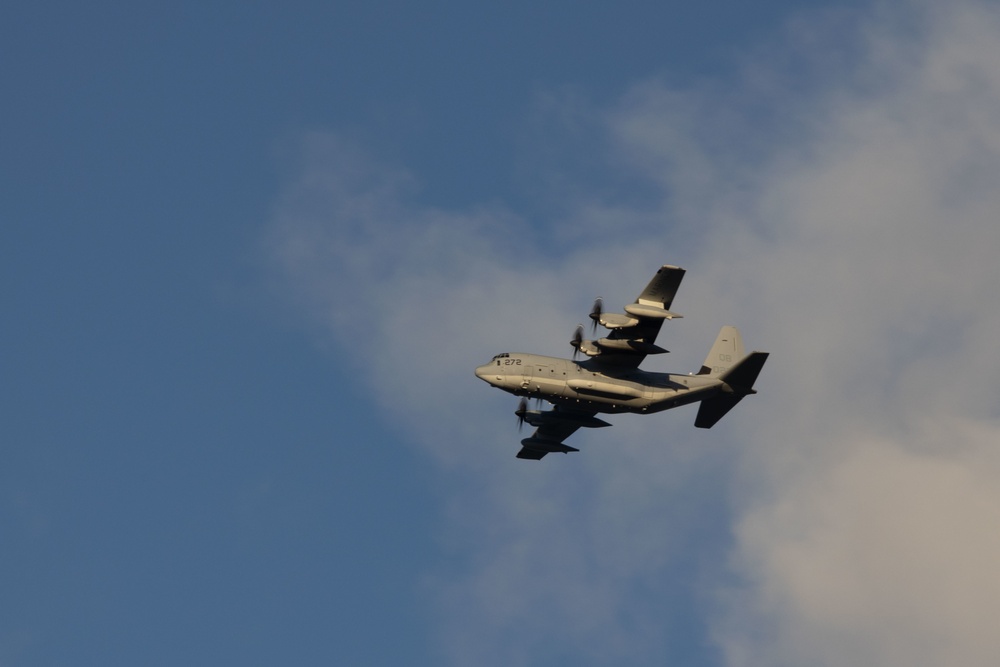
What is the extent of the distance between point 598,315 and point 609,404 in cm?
596

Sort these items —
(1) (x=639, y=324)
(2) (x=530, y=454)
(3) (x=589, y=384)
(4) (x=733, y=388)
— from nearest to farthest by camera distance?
(1) (x=639, y=324) < (3) (x=589, y=384) < (4) (x=733, y=388) < (2) (x=530, y=454)

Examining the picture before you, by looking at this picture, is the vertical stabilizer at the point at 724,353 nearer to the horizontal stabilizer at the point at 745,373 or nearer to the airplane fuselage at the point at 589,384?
the horizontal stabilizer at the point at 745,373

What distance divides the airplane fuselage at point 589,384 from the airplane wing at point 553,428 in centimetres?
495

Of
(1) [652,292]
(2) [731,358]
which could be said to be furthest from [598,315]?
(2) [731,358]

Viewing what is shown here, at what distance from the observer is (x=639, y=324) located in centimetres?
7612

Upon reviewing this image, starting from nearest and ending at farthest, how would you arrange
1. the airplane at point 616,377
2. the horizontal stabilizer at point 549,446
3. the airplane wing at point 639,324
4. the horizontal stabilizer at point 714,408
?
the airplane wing at point 639,324 → the airplane at point 616,377 → the horizontal stabilizer at point 714,408 → the horizontal stabilizer at point 549,446

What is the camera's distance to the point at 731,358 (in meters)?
84.2

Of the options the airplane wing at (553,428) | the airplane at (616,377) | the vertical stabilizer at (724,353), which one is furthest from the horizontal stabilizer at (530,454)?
the vertical stabilizer at (724,353)

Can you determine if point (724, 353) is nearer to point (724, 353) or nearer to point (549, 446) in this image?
point (724, 353)

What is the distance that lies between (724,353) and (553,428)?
11960 mm

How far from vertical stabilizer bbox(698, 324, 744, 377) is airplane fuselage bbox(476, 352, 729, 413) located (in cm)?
390

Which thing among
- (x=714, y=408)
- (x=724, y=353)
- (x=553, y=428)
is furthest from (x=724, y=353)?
(x=553, y=428)

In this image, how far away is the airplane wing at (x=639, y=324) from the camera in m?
74.6

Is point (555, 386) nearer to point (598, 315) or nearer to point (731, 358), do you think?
point (598, 315)
